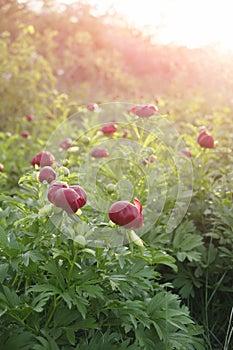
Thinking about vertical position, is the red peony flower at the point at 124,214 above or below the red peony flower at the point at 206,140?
above

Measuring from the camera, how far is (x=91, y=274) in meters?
1.40

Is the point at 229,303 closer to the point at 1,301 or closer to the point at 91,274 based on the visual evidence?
the point at 91,274

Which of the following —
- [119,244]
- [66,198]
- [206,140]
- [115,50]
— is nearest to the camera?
[66,198]

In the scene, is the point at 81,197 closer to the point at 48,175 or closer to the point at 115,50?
the point at 48,175

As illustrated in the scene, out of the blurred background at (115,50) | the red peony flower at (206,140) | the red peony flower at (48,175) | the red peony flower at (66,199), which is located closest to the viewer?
the red peony flower at (66,199)

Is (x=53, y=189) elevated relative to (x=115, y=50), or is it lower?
elevated

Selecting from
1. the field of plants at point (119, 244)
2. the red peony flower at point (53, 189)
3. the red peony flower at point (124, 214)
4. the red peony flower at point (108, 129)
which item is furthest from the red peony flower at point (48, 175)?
the red peony flower at point (108, 129)

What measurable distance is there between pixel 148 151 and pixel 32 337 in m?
0.85

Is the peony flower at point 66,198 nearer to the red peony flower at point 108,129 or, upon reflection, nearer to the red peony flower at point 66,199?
the red peony flower at point 66,199


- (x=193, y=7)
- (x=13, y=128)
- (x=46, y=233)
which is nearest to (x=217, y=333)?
(x=46, y=233)

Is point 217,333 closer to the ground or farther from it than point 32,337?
closer to the ground

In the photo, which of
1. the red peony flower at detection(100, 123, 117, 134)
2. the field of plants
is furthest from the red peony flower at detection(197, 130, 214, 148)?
the red peony flower at detection(100, 123, 117, 134)

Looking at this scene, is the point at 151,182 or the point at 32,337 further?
the point at 151,182

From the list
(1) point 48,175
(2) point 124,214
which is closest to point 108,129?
(1) point 48,175
